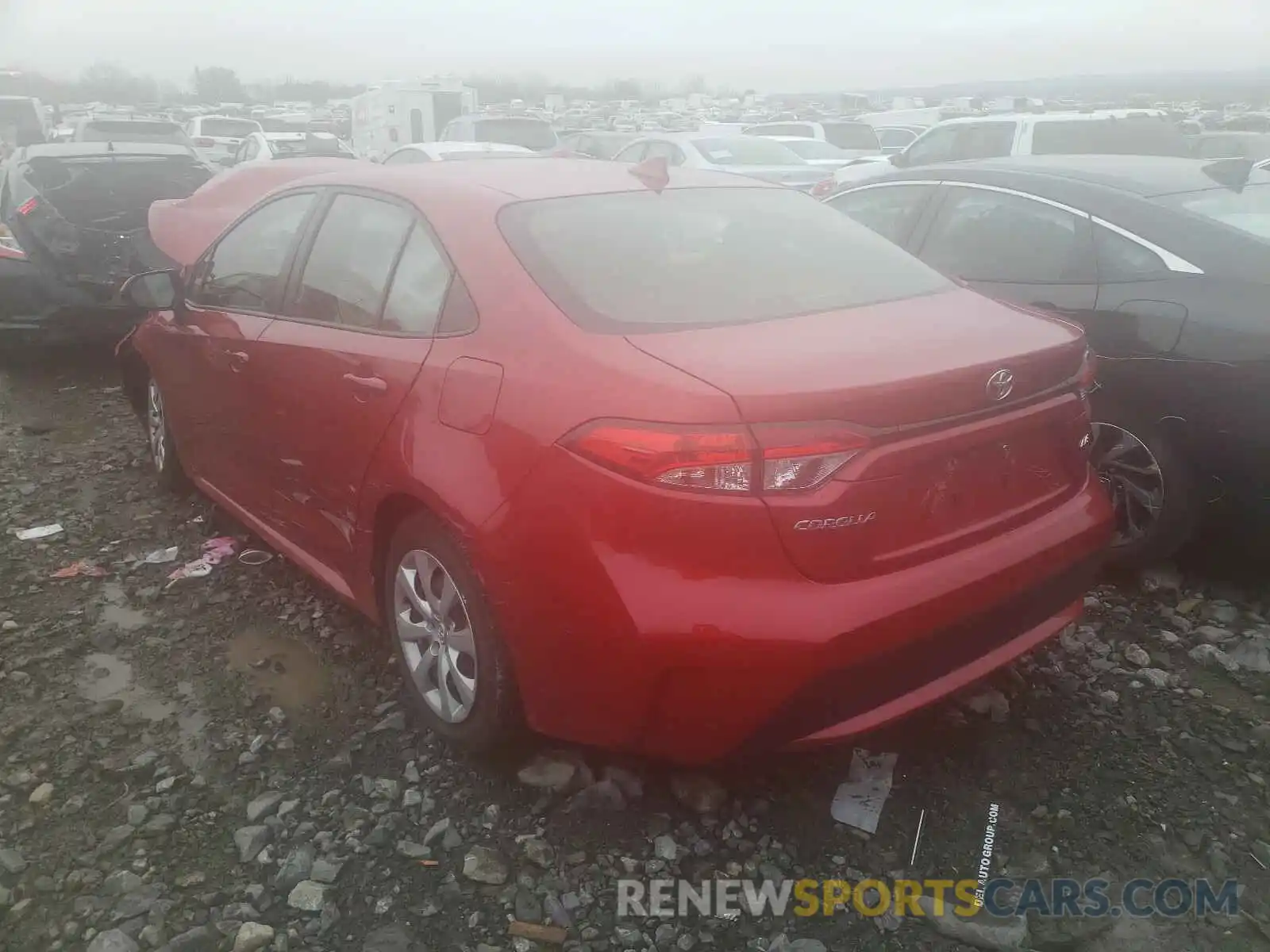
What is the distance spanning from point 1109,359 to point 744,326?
193cm

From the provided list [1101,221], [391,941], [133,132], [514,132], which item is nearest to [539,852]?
[391,941]

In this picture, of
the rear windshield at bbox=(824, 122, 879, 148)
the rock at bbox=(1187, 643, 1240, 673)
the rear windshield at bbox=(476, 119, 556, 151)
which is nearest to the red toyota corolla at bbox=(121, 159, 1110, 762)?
the rock at bbox=(1187, 643, 1240, 673)

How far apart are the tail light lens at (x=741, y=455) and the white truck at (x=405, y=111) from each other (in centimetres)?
2381

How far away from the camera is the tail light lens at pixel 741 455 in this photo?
2.10 m

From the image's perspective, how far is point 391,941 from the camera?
Answer: 7.63ft

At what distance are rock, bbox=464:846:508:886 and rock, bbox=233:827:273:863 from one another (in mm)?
532

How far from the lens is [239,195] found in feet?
22.2

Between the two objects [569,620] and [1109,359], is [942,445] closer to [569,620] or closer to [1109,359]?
[569,620]

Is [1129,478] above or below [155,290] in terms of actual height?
below

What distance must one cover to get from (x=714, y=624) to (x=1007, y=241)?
9.38 feet

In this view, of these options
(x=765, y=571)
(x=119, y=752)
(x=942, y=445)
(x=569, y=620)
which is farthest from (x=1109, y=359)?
(x=119, y=752)

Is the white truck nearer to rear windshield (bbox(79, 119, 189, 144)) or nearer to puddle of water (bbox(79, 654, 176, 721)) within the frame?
rear windshield (bbox(79, 119, 189, 144))

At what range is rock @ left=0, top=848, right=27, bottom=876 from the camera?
2.54 m

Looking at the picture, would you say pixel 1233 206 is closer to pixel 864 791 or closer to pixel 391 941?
pixel 864 791
